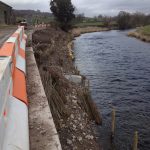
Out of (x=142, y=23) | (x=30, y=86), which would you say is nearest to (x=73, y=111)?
(x=30, y=86)

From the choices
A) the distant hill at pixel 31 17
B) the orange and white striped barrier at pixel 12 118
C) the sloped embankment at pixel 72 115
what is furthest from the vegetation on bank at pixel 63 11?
the orange and white striped barrier at pixel 12 118

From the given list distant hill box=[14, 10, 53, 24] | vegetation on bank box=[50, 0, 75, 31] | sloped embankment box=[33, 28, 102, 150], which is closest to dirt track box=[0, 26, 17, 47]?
sloped embankment box=[33, 28, 102, 150]

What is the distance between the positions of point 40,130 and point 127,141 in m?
6.05

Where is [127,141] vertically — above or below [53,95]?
below

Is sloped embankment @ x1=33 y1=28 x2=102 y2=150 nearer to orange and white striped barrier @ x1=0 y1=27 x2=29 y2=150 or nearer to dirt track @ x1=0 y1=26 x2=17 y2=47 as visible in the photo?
orange and white striped barrier @ x1=0 y1=27 x2=29 y2=150

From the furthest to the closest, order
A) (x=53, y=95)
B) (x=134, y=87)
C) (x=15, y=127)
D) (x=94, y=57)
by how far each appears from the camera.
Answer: (x=94, y=57) < (x=134, y=87) < (x=53, y=95) < (x=15, y=127)

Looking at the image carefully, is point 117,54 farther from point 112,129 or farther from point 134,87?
point 112,129

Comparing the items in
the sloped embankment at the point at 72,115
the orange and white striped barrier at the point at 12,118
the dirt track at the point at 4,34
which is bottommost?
the sloped embankment at the point at 72,115

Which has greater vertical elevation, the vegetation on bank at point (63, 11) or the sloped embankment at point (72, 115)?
the vegetation on bank at point (63, 11)

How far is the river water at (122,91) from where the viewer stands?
10.6 meters

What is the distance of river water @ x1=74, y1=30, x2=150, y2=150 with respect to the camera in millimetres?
10570

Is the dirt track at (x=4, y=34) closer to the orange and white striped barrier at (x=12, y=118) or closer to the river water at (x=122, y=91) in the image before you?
the river water at (x=122, y=91)

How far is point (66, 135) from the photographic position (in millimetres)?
8531

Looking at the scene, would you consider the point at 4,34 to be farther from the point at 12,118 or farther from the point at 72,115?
the point at 12,118
